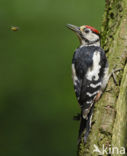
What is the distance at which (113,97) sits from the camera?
14.0 ft

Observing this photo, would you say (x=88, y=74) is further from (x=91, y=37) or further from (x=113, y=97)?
(x=91, y=37)

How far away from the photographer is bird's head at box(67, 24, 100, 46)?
519 centimetres

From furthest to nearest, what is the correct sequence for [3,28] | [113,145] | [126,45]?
[3,28] → [126,45] → [113,145]

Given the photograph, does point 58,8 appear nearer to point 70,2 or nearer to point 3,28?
point 70,2

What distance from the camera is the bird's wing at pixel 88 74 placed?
4473 millimetres

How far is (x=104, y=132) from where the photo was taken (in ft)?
13.4

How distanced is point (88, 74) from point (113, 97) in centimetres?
49

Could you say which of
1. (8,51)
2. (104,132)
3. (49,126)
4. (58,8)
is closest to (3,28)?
(8,51)

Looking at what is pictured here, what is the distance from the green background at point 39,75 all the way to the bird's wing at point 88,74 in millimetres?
1395

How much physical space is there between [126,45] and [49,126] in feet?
8.12

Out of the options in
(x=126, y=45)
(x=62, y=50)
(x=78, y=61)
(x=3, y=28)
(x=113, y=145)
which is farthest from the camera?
(x=3, y=28)

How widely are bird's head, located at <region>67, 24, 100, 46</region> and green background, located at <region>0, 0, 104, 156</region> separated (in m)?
0.78

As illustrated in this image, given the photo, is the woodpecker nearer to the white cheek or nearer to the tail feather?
the tail feather

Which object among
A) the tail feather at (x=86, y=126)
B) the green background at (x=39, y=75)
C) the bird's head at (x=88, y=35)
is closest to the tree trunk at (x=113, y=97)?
the tail feather at (x=86, y=126)
